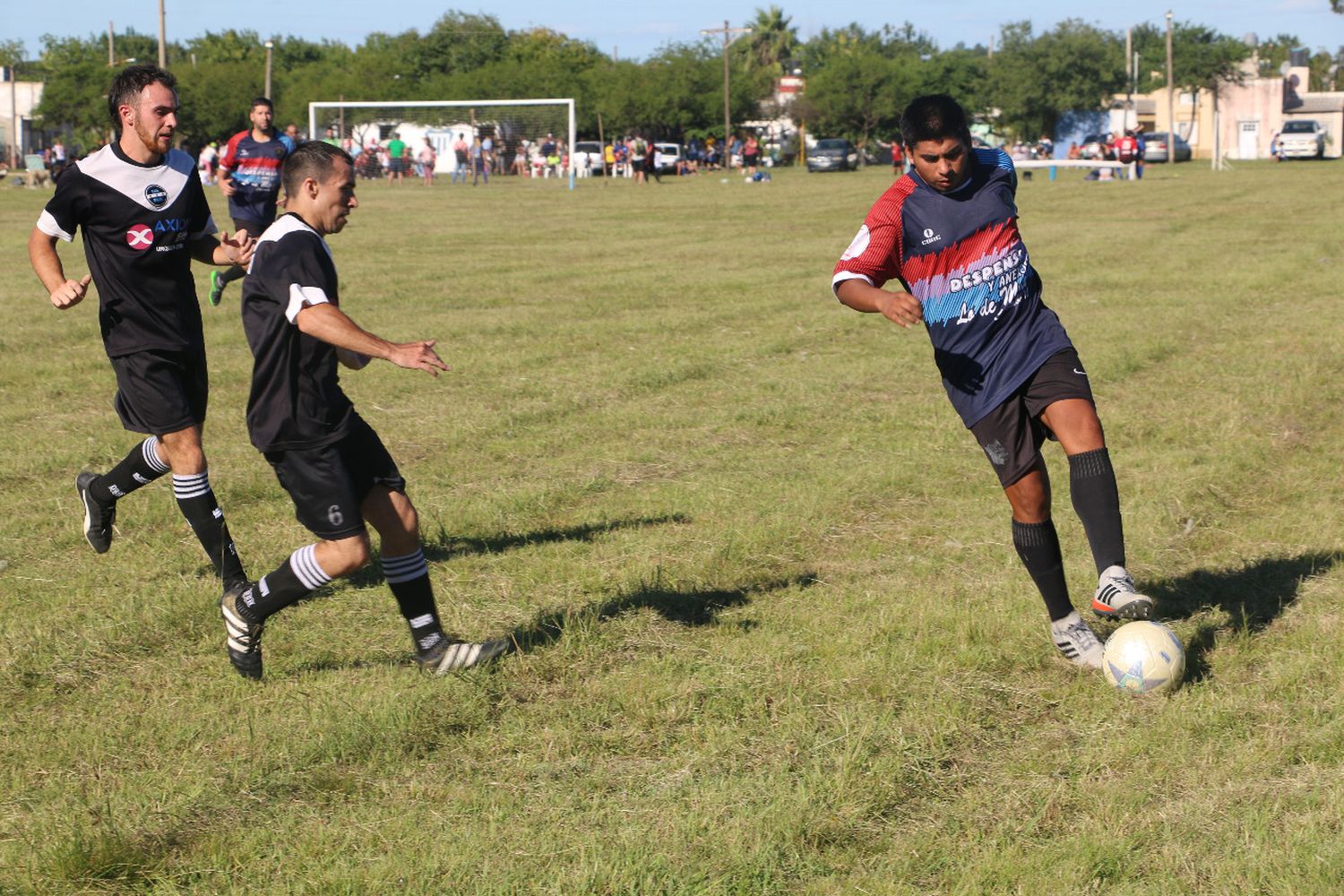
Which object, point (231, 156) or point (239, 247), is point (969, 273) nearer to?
point (239, 247)

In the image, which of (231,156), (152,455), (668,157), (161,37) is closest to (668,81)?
(668,157)

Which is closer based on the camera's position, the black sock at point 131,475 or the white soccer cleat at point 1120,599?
the white soccer cleat at point 1120,599

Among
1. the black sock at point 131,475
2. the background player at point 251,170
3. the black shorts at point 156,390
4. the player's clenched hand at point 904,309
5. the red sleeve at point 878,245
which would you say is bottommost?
the black sock at point 131,475

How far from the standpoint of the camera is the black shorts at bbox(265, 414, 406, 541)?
4914 millimetres

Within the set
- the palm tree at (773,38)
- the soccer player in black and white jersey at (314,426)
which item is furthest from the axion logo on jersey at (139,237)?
the palm tree at (773,38)

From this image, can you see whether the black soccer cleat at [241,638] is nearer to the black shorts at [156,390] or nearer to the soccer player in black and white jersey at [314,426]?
the soccer player in black and white jersey at [314,426]

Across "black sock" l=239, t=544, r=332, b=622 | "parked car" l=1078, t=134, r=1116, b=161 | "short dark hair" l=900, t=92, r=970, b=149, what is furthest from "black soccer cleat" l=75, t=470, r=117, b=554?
"parked car" l=1078, t=134, r=1116, b=161

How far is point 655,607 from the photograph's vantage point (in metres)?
5.98

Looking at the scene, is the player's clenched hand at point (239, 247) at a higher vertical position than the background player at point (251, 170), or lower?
lower

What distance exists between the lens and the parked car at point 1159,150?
68.1 m

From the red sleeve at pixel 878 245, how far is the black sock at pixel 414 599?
6.12ft

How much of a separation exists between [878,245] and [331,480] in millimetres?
2140

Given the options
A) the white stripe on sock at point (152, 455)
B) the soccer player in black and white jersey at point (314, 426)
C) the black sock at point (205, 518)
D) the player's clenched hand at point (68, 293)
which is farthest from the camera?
the white stripe on sock at point (152, 455)

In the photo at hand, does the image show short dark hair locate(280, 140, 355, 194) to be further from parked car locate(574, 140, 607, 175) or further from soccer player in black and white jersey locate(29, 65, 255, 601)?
parked car locate(574, 140, 607, 175)
